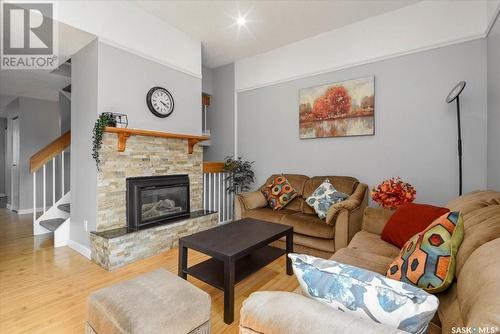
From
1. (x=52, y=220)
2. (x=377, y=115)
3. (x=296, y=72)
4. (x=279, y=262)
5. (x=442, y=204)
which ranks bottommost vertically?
(x=279, y=262)

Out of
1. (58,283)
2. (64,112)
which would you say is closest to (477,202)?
(58,283)

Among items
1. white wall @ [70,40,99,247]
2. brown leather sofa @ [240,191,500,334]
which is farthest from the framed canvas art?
white wall @ [70,40,99,247]

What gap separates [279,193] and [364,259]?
6.05 feet

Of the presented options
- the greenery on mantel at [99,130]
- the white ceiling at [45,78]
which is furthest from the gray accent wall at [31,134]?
the greenery on mantel at [99,130]

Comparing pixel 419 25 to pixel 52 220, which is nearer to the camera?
pixel 419 25

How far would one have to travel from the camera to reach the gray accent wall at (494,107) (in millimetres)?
2230

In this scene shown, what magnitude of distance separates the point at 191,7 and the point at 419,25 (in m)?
2.73

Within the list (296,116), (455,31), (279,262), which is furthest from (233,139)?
(455,31)

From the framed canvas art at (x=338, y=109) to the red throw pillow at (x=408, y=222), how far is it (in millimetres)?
1567

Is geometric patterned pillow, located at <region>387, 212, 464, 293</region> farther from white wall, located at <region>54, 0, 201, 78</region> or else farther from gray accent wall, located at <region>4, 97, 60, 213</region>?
gray accent wall, located at <region>4, 97, 60, 213</region>

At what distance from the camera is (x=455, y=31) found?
8.82ft

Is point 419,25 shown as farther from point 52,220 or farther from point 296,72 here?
point 52,220

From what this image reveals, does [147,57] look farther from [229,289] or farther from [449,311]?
[449,311]

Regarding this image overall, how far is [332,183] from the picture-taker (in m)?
3.24
